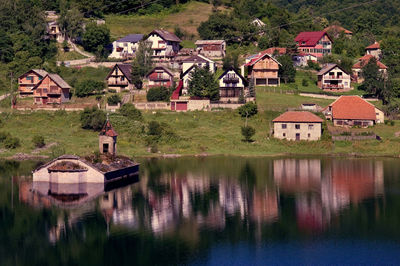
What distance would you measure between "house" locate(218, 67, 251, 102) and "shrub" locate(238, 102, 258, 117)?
32.0 ft

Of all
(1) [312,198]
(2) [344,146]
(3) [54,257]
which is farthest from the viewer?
(2) [344,146]

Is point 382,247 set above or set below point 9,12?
below

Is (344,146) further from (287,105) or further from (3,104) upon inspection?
(3,104)

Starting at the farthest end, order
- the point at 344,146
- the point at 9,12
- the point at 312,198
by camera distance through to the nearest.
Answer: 1. the point at 9,12
2. the point at 344,146
3. the point at 312,198

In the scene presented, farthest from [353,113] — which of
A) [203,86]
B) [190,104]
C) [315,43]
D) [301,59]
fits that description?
[315,43]

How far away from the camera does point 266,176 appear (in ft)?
278

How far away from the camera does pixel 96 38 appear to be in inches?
5866

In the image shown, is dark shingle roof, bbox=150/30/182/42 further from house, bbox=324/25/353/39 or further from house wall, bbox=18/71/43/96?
house, bbox=324/25/353/39

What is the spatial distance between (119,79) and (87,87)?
7582 mm

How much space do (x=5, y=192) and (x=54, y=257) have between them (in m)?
24.2

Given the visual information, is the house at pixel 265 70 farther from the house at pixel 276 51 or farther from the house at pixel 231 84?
the house at pixel 276 51

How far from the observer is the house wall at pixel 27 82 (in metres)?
128

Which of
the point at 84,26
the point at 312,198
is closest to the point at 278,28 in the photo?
the point at 84,26

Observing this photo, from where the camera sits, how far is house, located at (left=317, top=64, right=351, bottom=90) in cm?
13038
